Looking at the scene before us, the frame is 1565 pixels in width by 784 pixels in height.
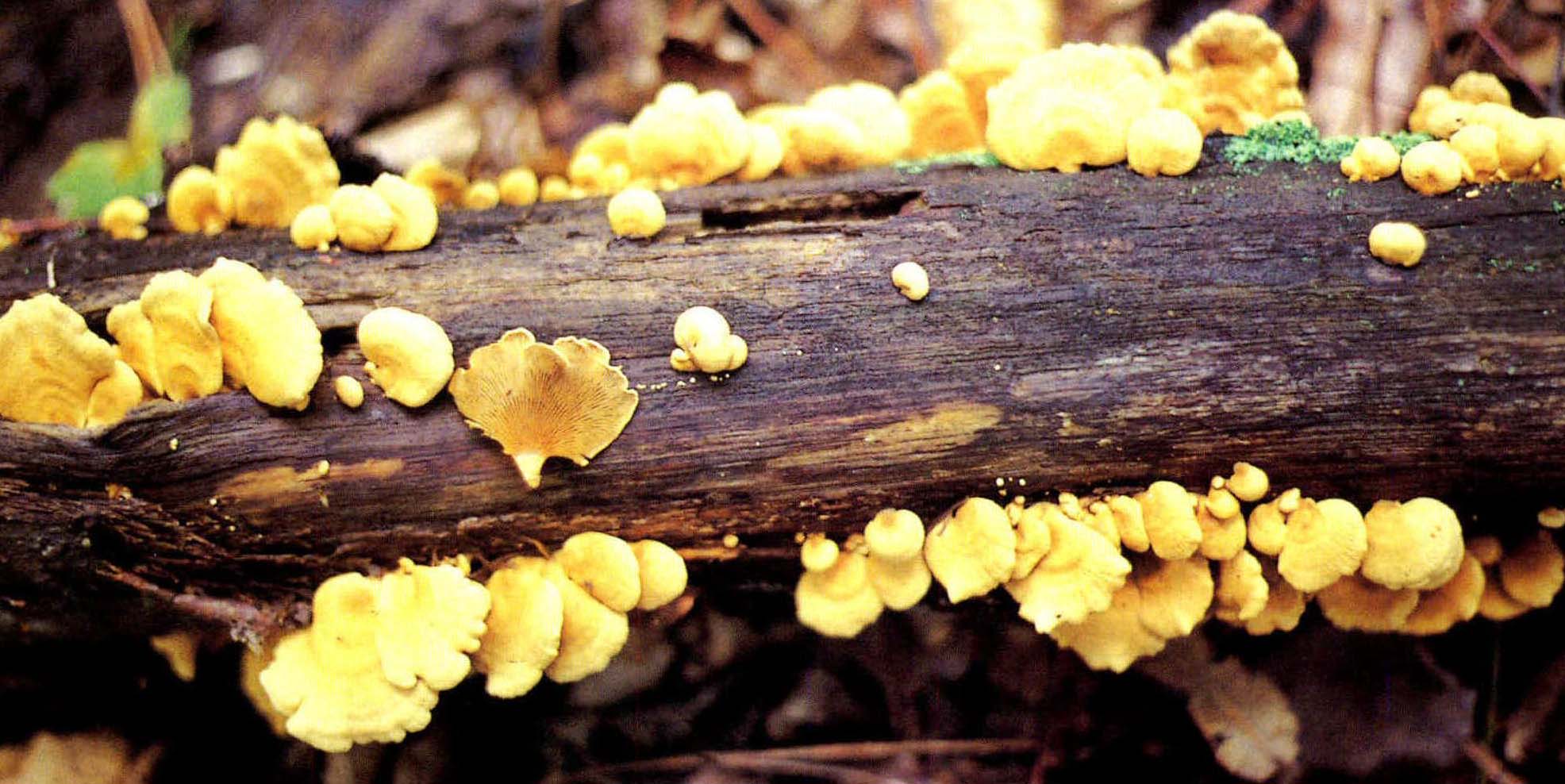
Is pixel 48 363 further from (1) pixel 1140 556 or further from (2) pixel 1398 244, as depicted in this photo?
(2) pixel 1398 244

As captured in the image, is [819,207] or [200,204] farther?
[200,204]

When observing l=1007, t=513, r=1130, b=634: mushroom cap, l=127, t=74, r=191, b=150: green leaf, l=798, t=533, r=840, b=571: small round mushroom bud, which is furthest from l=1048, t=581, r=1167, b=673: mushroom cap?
l=127, t=74, r=191, b=150: green leaf

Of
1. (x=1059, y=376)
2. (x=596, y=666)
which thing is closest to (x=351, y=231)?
(x=596, y=666)

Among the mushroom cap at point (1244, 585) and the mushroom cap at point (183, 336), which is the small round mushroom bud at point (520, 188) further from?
the mushroom cap at point (1244, 585)

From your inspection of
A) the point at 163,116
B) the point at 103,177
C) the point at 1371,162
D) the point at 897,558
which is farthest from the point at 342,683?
the point at 163,116

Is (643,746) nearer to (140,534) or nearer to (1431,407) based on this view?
(140,534)

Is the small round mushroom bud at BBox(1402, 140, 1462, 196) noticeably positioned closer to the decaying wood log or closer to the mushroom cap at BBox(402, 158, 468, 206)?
the decaying wood log
